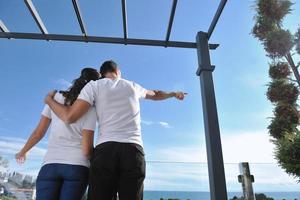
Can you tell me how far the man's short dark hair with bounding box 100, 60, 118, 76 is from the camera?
142 centimetres

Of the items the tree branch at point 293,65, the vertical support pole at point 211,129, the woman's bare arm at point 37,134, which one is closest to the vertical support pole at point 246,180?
the vertical support pole at point 211,129

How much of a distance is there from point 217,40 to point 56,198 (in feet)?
4.96

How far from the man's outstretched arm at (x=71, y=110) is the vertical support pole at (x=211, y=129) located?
30.9 inches

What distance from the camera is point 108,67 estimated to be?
143cm

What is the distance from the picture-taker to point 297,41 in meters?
7.48

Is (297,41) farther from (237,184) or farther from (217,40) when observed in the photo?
(217,40)

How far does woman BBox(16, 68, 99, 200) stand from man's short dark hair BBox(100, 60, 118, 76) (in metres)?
0.24

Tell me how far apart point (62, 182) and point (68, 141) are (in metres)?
0.18

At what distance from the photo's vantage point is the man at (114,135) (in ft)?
3.63

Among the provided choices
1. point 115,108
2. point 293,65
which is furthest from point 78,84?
point 293,65

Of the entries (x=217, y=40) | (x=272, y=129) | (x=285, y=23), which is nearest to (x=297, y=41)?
(x=285, y=23)

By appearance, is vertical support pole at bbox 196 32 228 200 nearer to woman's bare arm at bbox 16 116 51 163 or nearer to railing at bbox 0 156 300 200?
woman's bare arm at bbox 16 116 51 163

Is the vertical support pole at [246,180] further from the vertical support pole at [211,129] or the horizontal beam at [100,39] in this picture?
the horizontal beam at [100,39]

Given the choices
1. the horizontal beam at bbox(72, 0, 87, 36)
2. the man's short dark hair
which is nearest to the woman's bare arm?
the man's short dark hair
